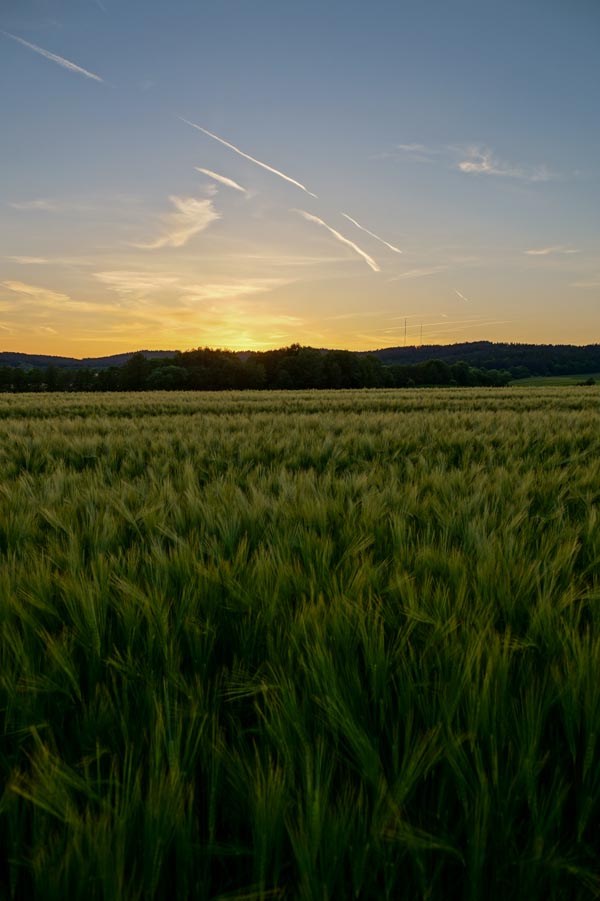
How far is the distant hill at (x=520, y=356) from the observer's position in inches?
4451

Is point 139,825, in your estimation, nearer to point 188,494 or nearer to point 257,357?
point 188,494

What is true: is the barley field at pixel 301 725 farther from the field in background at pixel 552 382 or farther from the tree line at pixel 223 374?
the field in background at pixel 552 382

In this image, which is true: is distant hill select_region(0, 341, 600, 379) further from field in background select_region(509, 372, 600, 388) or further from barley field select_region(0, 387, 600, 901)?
barley field select_region(0, 387, 600, 901)

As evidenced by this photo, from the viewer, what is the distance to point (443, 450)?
17.1ft

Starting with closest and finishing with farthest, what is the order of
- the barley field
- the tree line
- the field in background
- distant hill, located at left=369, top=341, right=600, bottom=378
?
1. the barley field
2. the tree line
3. the field in background
4. distant hill, located at left=369, top=341, right=600, bottom=378

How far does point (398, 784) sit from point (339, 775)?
14 centimetres

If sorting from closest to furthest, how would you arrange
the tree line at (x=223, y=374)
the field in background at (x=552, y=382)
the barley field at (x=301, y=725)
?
1. the barley field at (x=301, y=725)
2. the tree line at (x=223, y=374)
3. the field in background at (x=552, y=382)

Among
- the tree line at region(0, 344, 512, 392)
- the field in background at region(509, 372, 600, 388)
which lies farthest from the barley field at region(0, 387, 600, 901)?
the field in background at region(509, 372, 600, 388)

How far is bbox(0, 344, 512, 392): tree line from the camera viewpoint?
7344cm

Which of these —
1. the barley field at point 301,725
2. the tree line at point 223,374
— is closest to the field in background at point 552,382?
the tree line at point 223,374

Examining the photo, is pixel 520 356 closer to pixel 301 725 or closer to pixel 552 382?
pixel 552 382

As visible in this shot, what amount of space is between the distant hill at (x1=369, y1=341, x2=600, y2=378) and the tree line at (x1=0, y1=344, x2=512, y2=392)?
21.5m

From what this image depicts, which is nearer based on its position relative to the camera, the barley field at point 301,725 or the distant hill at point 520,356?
the barley field at point 301,725

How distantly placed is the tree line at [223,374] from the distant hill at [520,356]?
Answer: 21468 millimetres
